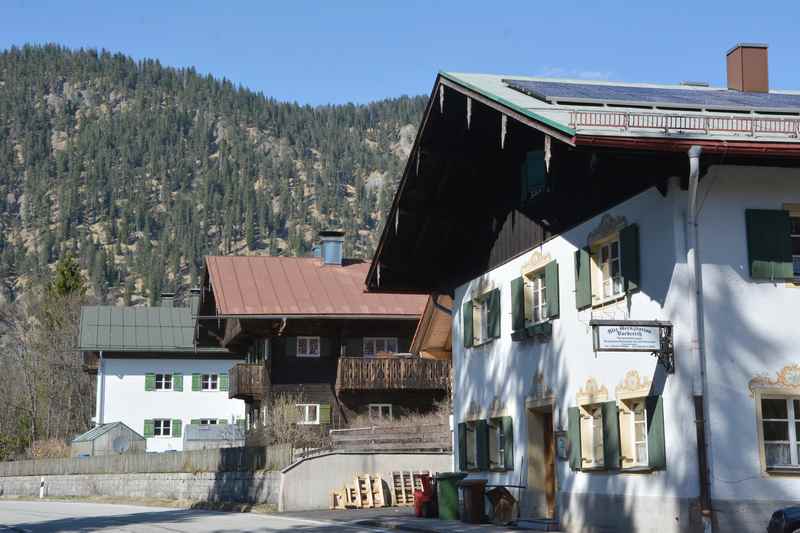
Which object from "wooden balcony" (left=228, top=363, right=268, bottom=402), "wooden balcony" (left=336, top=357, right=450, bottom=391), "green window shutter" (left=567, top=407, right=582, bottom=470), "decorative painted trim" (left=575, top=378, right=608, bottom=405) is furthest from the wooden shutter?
"decorative painted trim" (left=575, top=378, right=608, bottom=405)

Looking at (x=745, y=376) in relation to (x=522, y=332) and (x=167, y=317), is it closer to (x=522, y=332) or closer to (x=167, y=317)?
(x=522, y=332)

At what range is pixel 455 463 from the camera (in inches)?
1117

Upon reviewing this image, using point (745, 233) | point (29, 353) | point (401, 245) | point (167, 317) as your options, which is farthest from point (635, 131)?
point (29, 353)

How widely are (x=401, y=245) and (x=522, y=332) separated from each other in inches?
211

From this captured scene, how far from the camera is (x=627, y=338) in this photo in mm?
17609

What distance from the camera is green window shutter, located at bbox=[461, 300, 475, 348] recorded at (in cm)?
2747

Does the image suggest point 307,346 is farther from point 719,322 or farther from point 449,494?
point 719,322

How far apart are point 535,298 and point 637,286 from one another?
5189 mm

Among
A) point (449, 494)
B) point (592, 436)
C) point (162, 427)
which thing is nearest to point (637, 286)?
point (592, 436)

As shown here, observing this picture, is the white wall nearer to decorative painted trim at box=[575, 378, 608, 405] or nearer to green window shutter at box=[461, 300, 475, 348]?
decorative painted trim at box=[575, 378, 608, 405]

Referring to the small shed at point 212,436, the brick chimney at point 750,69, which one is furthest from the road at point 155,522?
the small shed at point 212,436

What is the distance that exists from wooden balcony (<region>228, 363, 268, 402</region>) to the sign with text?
29145 mm

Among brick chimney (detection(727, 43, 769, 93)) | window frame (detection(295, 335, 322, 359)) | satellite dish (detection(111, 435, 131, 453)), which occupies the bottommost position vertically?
satellite dish (detection(111, 435, 131, 453))

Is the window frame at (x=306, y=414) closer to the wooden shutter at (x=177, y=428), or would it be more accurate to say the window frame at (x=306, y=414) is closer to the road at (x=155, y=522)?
the road at (x=155, y=522)
